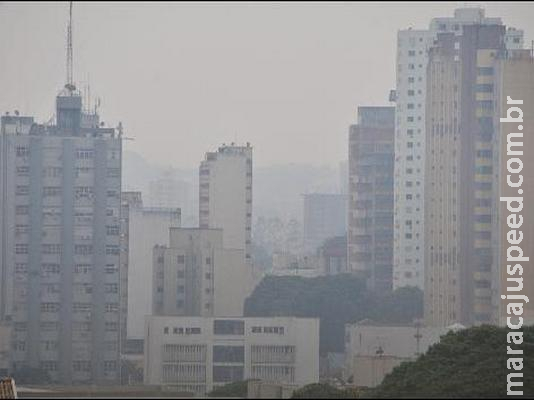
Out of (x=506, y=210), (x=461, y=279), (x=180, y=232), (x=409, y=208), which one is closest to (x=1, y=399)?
(x=506, y=210)

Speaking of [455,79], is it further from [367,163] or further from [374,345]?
[367,163]

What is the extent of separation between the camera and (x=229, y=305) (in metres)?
34.8

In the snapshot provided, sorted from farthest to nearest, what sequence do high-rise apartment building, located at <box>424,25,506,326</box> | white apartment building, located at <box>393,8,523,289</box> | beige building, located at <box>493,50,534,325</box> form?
1. white apartment building, located at <box>393,8,523,289</box>
2. high-rise apartment building, located at <box>424,25,506,326</box>
3. beige building, located at <box>493,50,534,325</box>

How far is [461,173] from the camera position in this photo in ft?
105

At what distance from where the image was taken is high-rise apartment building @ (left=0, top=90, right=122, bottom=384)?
29.1 meters

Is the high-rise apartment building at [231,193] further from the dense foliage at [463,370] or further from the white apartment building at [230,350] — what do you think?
the dense foliage at [463,370]

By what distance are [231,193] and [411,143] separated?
5.78 m

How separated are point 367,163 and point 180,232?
1020 cm

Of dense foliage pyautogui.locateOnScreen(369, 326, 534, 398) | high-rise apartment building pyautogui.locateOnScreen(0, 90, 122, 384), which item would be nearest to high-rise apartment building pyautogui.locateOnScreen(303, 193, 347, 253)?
high-rise apartment building pyautogui.locateOnScreen(0, 90, 122, 384)

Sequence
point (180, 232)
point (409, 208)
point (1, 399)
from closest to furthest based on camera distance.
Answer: point (1, 399), point (180, 232), point (409, 208)

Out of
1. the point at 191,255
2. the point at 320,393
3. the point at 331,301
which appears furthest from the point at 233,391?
the point at 331,301

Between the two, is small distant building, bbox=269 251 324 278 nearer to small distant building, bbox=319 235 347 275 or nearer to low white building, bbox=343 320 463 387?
small distant building, bbox=319 235 347 275

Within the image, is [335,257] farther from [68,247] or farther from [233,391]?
[233,391]

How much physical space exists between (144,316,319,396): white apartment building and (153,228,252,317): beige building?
716 cm
